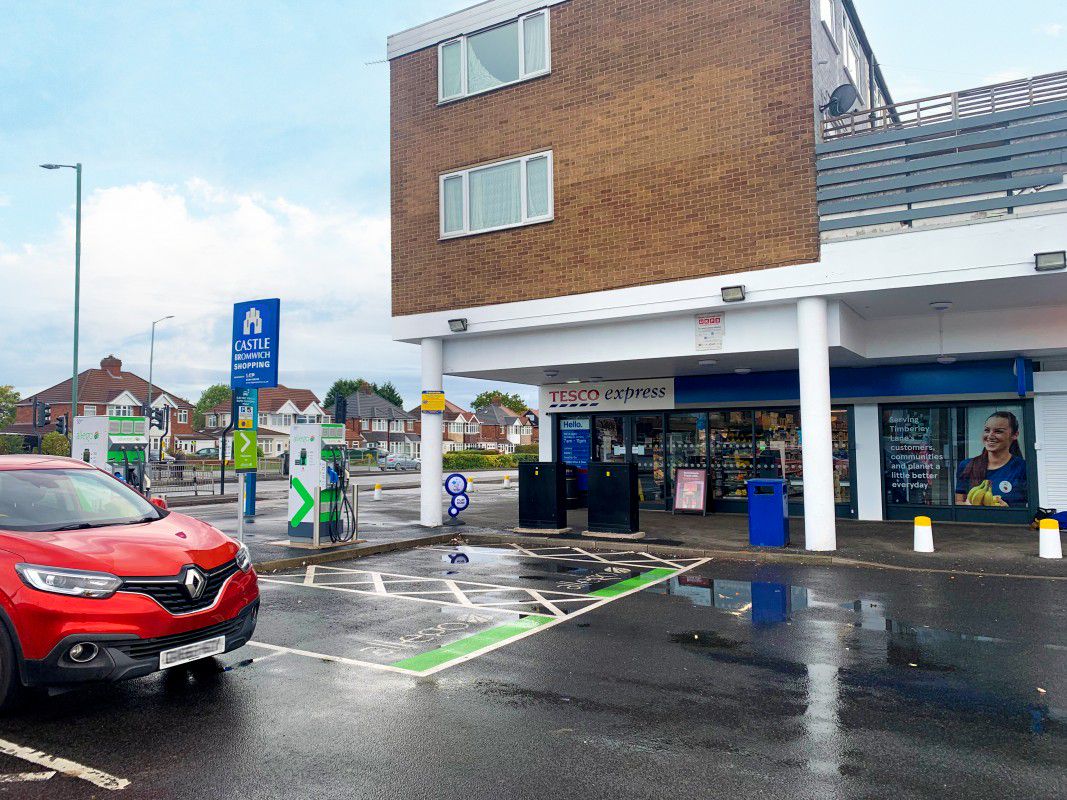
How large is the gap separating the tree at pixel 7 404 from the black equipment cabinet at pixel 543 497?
61.3 metres

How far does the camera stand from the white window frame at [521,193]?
46.8 ft

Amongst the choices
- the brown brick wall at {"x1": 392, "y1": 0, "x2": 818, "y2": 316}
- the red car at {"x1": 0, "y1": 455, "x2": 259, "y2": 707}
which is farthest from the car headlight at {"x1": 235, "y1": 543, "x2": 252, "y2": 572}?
the brown brick wall at {"x1": 392, "y1": 0, "x2": 818, "y2": 316}

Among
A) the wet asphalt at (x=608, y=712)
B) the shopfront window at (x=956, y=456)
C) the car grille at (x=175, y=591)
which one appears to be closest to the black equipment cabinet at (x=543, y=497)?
the wet asphalt at (x=608, y=712)

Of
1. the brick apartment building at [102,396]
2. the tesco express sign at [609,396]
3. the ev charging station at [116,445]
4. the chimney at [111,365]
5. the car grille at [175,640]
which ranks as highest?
the chimney at [111,365]

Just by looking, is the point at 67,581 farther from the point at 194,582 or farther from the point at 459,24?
the point at 459,24

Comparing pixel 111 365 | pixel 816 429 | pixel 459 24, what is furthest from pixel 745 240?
pixel 111 365

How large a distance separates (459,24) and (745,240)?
25.9 feet

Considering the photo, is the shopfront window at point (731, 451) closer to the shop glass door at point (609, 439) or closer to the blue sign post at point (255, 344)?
the shop glass door at point (609, 439)

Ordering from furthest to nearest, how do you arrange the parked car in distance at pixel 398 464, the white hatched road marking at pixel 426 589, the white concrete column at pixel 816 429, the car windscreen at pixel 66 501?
the parked car in distance at pixel 398 464
the white concrete column at pixel 816 429
the white hatched road marking at pixel 426 589
the car windscreen at pixel 66 501

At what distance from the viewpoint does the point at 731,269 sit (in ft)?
40.4

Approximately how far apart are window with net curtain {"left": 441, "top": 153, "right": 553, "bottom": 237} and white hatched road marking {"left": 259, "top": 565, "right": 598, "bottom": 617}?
24.6 ft

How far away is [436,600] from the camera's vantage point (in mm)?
A: 8453

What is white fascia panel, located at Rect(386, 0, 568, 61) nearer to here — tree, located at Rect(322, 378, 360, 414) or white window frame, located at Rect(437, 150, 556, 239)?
white window frame, located at Rect(437, 150, 556, 239)

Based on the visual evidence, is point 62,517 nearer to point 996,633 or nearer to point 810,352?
point 996,633
